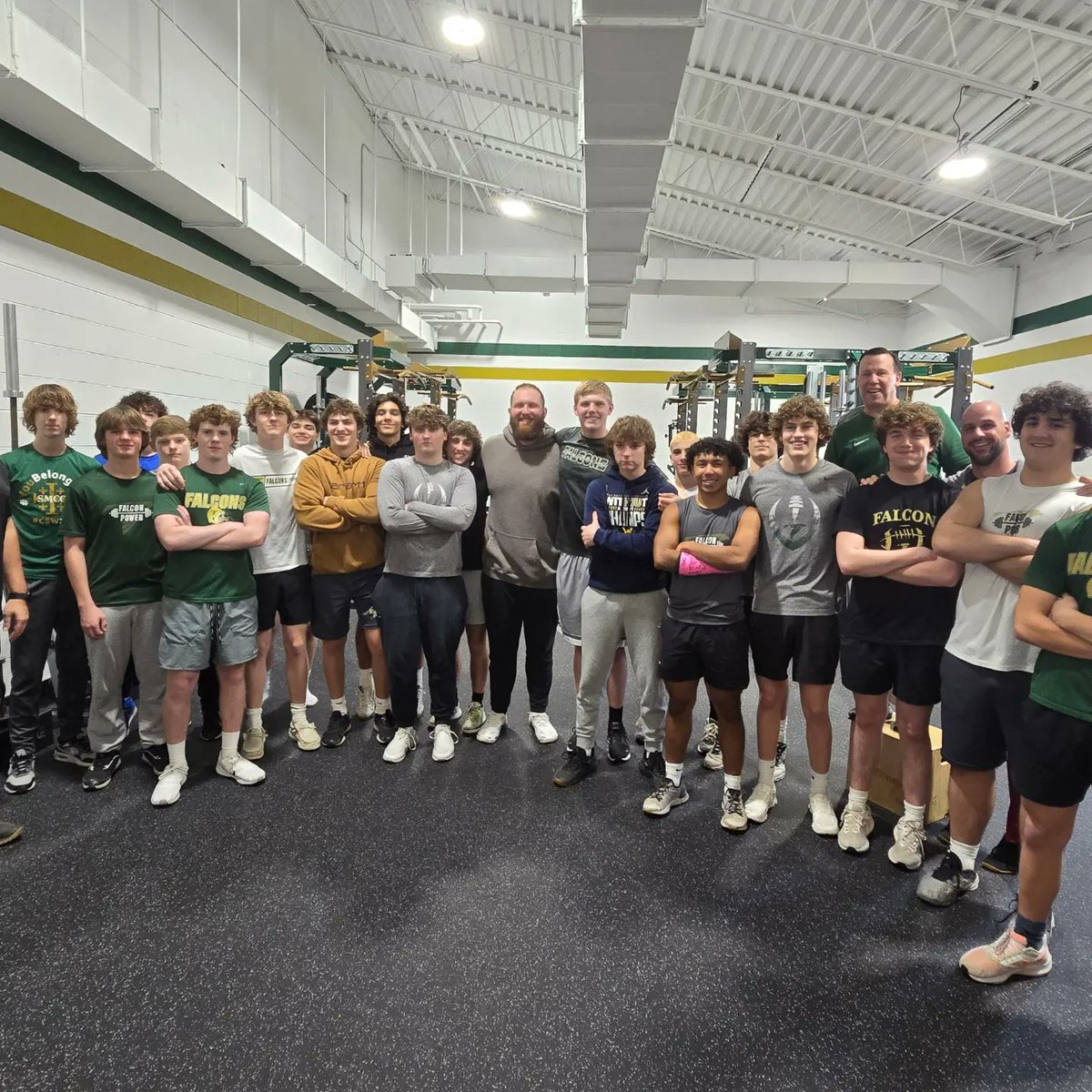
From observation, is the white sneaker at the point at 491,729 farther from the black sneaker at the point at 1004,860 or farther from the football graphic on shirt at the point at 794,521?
the black sneaker at the point at 1004,860

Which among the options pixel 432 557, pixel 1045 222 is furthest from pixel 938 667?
pixel 1045 222

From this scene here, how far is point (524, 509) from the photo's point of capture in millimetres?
2934

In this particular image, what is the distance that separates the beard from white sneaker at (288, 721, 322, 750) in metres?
3.04

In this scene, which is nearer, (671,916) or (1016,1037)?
(1016,1037)

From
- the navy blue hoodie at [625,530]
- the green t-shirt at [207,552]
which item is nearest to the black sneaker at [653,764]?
the navy blue hoodie at [625,530]

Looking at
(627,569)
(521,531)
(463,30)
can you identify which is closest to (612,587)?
(627,569)

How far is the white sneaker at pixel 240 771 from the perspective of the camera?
268 centimetres

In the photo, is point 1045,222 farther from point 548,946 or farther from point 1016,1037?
point 548,946

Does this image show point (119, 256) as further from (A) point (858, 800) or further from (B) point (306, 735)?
(A) point (858, 800)

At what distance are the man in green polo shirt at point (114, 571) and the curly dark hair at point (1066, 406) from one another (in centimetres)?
304

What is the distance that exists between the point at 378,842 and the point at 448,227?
1061cm

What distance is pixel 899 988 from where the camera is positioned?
67.8 inches

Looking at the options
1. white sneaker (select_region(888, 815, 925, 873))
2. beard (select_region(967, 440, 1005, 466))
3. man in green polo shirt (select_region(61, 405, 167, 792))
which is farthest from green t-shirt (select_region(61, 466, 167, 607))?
beard (select_region(967, 440, 1005, 466))

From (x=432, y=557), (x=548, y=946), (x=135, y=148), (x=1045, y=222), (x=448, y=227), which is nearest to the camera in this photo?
(x=548, y=946)
